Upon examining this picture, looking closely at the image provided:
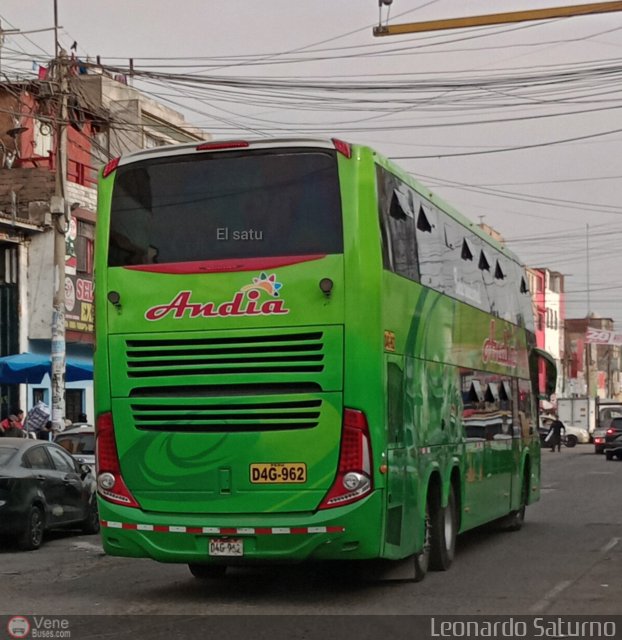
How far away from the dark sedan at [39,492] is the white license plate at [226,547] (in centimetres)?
588

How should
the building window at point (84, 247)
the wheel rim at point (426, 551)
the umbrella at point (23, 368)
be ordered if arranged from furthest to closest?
1. the building window at point (84, 247)
2. the umbrella at point (23, 368)
3. the wheel rim at point (426, 551)

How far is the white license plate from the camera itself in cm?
1131

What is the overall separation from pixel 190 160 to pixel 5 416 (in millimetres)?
25444

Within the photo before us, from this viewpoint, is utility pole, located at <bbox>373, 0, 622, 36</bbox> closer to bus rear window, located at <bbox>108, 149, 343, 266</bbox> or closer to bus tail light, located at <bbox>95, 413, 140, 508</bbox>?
bus rear window, located at <bbox>108, 149, 343, 266</bbox>

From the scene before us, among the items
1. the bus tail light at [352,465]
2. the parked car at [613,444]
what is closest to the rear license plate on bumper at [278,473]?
the bus tail light at [352,465]

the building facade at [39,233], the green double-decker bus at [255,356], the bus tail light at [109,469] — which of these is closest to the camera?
the green double-decker bus at [255,356]

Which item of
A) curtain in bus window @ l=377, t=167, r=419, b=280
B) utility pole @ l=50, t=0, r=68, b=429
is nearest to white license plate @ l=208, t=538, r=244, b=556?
curtain in bus window @ l=377, t=167, r=419, b=280

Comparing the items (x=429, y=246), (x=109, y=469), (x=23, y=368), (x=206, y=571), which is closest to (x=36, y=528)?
(x=206, y=571)

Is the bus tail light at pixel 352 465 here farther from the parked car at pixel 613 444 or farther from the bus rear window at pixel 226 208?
the parked car at pixel 613 444

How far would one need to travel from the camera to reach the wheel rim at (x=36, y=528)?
16922mm

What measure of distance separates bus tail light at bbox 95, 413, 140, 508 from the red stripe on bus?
146 cm

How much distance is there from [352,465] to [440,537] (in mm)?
2819
